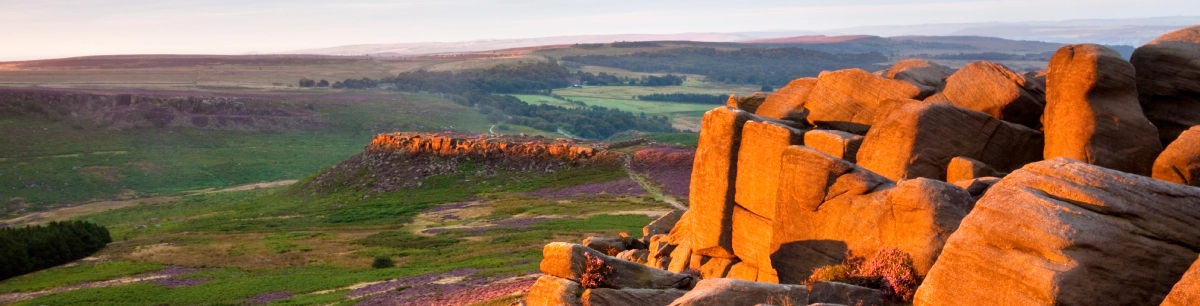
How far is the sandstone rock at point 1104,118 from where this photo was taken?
98.6ft

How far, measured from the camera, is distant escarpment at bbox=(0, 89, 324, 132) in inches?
6324

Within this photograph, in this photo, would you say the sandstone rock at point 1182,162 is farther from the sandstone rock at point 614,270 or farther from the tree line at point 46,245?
the tree line at point 46,245

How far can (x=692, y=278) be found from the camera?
97.8 feet

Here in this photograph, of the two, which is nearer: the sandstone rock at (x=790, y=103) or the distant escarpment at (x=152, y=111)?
the sandstone rock at (x=790, y=103)

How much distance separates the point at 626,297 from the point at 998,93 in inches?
659

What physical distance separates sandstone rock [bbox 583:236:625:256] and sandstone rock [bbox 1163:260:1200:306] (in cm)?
2804

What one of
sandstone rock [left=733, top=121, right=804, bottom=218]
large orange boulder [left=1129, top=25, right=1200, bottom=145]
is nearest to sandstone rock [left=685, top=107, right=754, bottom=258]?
sandstone rock [left=733, top=121, right=804, bottom=218]

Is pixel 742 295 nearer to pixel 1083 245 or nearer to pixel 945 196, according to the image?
pixel 945 196

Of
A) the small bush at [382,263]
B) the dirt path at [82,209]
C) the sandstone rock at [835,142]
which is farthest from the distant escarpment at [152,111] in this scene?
the sandstone rock at [835,142]

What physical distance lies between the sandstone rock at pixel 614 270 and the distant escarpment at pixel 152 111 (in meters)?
150

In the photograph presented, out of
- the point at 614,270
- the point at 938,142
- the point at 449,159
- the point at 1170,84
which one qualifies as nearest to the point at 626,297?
the point at 614,270

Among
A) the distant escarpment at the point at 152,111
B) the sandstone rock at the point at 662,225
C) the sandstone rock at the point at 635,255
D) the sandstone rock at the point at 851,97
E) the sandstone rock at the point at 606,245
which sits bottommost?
the distant escarpment at the point at 152,111

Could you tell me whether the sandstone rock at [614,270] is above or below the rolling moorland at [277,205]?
above

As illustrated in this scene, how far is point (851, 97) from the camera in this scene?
3881 cm
